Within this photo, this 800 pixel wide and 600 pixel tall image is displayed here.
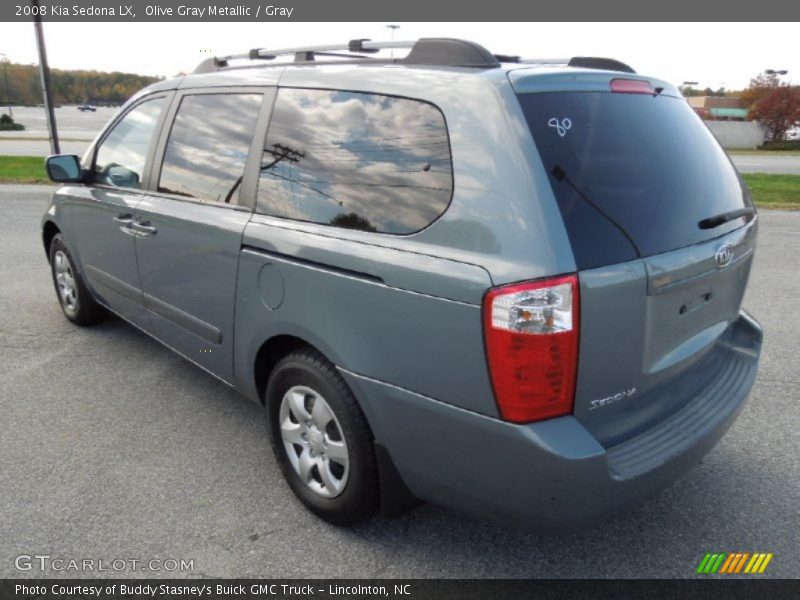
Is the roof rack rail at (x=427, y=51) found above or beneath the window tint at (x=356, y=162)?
above

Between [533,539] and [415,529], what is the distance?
478 millimetres

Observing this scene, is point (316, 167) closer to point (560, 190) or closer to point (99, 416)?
point (560, 190)

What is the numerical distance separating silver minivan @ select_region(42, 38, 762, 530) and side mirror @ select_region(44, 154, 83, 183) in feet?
5.58

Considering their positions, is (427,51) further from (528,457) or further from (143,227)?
(143,227)

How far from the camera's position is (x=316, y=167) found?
2414mm

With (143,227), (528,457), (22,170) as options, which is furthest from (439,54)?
(22,170)

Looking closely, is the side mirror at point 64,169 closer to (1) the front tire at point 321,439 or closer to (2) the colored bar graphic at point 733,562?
(1) the front tire at point 321,439

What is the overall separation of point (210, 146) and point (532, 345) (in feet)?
6.53

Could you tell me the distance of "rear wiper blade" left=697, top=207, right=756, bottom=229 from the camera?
224 centimetres

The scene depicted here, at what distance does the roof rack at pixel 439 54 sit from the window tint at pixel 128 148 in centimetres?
83

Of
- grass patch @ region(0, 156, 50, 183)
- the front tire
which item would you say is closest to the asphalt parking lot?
the front tire

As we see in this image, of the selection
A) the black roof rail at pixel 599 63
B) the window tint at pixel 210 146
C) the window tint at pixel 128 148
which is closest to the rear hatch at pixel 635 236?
the black roof rail at pixel 599 63

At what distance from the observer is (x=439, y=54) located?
2.28 metres

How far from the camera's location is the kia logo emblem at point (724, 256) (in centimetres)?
222
